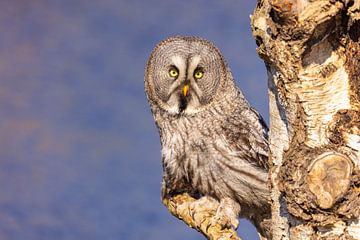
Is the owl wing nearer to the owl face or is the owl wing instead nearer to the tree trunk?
the owl face

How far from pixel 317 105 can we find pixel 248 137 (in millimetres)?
2134

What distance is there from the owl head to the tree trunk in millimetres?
2418

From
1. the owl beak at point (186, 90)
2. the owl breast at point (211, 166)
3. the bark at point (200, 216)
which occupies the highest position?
the owl beak at point (186, 90)

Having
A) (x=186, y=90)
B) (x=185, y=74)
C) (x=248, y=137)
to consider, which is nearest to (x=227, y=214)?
(x=248, y=137)

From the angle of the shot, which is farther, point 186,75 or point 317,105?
point 186,75

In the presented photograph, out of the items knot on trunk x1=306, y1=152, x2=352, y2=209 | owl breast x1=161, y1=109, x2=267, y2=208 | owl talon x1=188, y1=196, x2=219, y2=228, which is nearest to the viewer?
knot on trunk x1=306, y1=152, x2=352, y2=209

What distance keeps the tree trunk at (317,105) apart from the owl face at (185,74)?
7.97 feet

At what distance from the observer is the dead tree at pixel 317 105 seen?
253 cm

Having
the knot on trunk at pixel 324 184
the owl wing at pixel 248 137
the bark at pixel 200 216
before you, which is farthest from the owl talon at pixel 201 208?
the knot on trunk at pixel 324 184

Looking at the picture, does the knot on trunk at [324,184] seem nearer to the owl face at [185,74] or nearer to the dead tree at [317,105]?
the dead tree at [317,105]

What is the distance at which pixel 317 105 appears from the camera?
2676 mm

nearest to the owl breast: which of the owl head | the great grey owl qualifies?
the great grey owl

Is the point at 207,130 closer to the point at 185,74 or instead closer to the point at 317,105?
the point at 185,74

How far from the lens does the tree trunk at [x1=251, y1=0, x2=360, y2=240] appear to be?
99.5 inches
